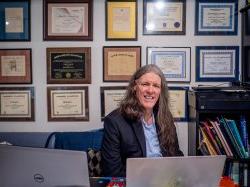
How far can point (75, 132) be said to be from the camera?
2.74m

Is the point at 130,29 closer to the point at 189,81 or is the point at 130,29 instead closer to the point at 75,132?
the point at 189,81

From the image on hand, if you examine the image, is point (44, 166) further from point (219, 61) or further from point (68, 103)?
point (219, 61)

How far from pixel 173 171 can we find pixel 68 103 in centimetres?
182

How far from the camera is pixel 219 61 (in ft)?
9.27

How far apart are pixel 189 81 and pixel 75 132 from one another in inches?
41.9

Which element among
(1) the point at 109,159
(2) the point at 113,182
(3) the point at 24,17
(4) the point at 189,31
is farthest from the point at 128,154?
(3) the point at 24,17

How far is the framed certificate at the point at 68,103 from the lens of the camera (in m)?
2.82

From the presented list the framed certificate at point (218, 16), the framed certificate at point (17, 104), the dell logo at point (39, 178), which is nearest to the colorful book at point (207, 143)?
the framed certificate at point (218, 16)

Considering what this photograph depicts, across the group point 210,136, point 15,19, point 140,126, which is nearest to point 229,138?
point 210,136

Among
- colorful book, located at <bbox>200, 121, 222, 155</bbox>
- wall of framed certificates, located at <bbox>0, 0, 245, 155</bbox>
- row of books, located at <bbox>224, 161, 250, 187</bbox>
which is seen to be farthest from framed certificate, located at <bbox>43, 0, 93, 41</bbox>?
row of books, located at <bbox>224, 161, 250, 187</bbox>

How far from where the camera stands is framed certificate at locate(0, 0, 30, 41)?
279cm

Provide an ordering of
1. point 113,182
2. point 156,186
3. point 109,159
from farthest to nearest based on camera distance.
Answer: point 109,159 < point 113,182 < point 156,186

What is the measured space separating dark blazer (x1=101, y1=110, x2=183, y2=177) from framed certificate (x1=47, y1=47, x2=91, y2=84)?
2.89 feet

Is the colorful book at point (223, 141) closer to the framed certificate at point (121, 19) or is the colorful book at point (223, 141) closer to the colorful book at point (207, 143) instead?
the colorful book at point (207, 143)
